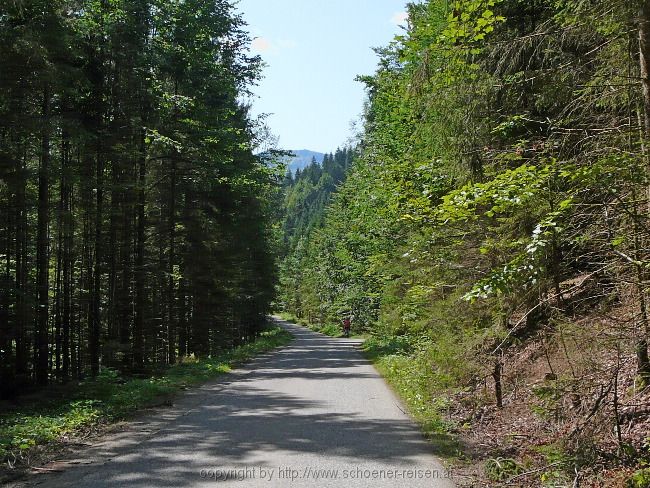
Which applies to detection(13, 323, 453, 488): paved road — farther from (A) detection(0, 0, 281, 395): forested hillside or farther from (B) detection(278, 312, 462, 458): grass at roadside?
(A) detection(0, 0, 281, 395): forested hillside

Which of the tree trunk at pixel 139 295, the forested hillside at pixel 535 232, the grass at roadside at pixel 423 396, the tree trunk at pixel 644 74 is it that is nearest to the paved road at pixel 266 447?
the grass at roadside at pixel 423 396

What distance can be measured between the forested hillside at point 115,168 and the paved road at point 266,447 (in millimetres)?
5598

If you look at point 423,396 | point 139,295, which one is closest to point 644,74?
point 423,396

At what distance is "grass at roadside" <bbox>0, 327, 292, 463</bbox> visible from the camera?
7750mm

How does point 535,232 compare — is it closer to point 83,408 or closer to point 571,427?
point 571,427

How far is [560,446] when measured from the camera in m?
5.37

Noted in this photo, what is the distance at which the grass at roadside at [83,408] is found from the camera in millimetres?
7750

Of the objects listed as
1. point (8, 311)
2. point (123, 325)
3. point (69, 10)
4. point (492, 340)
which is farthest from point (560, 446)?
point (69, 10)

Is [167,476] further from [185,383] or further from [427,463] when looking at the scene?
[185,383]

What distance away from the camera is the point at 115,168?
55.8 feet

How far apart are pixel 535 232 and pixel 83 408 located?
30.0ft

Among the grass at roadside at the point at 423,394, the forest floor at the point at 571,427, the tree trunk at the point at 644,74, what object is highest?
the tree trunk at the point at 644,74

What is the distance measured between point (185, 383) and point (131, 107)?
8786mm

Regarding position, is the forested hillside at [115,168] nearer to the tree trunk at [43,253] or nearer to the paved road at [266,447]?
the tree trunk at [43,253]
